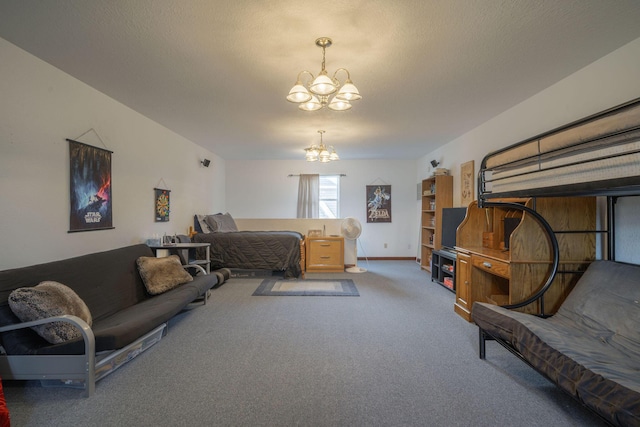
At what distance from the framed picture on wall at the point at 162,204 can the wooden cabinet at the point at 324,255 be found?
→ 2.43m

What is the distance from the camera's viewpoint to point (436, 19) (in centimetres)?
186

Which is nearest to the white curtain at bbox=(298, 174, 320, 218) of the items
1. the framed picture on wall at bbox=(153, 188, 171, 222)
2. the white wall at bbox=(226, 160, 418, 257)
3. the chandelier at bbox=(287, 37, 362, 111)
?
the white wall at bbox=(226, 160, 418, 257)

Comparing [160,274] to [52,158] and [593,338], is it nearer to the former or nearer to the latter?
[52,158]

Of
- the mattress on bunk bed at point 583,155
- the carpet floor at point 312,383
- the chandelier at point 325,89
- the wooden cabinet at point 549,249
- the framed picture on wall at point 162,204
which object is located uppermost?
the chandelier at point 325,89

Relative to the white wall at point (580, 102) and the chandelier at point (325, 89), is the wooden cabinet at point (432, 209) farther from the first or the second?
the chandelier at point (325, 89)

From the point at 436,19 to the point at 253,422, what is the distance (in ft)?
8.81

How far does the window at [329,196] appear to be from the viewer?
7.13 metres

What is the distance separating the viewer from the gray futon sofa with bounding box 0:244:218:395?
1812 mm

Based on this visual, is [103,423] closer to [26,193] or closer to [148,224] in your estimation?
[26,193]

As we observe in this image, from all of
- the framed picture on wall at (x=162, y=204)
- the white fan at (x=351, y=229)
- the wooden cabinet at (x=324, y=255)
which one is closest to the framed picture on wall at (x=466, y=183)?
the white fan at (x=351, y=229)

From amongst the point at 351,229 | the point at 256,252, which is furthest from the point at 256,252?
the point at 351,229

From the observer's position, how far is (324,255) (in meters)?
5.50

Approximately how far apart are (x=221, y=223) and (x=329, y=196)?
271 cm

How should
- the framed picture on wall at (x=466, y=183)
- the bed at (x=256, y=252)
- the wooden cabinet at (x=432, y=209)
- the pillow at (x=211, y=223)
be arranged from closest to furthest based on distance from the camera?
the framed picture on wall at (x=466, y=183), the bed at (x=256, y=252), the wooden cabinet at (x=432, y=209), the pillow at (x=211, y=223)
